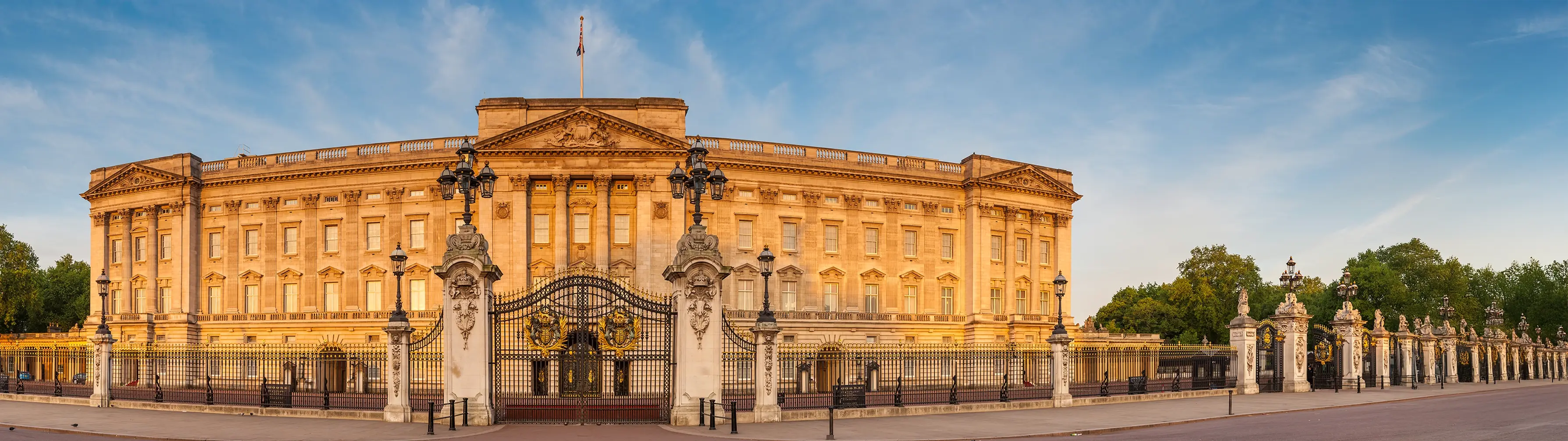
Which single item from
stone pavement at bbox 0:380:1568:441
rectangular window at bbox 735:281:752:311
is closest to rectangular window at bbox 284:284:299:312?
rectangular window at bbox 735:281:752:311

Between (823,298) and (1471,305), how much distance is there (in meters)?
62.9

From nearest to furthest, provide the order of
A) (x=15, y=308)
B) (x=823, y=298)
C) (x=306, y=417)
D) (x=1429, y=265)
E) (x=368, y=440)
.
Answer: (x=368, y=440)
(x=306, y=417)
(x=823, y=298)
(x=15, y=308)
(x=1429, y=265)

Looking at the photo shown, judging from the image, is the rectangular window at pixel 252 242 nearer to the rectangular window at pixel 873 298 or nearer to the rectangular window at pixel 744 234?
the rectangular window at pixel 744 234

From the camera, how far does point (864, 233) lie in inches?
2266

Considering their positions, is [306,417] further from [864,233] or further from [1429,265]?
[1429,265]

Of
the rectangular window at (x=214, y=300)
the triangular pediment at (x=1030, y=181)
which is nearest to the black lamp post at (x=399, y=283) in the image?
the rectangular window at (x=214, y=300)

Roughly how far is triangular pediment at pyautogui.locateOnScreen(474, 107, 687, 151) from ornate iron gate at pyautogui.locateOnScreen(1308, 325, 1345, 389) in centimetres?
2970

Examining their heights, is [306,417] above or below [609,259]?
below

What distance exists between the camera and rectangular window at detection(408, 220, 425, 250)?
5388 cm

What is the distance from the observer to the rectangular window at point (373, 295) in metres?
54.2

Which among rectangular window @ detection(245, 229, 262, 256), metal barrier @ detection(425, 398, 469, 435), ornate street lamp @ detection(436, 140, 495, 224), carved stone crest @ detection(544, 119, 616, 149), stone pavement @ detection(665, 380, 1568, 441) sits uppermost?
carved stone crest @ detection(544, 119, 616, 149)

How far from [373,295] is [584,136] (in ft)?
48.2

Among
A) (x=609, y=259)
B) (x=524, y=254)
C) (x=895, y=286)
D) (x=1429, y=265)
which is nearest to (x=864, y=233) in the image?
(x=895, y=286)

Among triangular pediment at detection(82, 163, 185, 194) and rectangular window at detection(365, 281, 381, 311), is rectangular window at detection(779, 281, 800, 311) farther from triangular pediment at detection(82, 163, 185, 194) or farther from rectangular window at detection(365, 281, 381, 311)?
triangular pediment at detection(82, 163, 185, 194)
